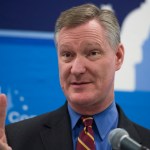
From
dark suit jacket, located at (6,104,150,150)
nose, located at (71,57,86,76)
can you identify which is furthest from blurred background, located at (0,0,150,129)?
nose, located at (71,57,86,76)

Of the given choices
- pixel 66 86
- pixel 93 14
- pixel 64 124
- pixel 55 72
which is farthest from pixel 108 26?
pixel 55 72

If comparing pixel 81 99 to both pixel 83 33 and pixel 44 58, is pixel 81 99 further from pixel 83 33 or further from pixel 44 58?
pixel 44 58

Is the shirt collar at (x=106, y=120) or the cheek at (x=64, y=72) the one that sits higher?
the cheek at (x=64, y=72)

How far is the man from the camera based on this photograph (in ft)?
5.80

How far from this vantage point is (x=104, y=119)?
1844 mm

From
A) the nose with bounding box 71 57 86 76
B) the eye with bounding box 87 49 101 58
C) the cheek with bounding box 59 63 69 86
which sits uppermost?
the eye with bounding box 87 49 101 58

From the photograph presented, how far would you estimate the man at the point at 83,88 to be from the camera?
1.77 m

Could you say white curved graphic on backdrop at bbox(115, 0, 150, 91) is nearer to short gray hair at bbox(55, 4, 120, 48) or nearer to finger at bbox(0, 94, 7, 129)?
short gray hair at bbox(55, 4, 120, 48)

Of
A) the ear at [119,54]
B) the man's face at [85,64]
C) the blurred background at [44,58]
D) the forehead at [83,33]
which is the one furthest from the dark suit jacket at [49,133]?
the blurred background at [44,58]

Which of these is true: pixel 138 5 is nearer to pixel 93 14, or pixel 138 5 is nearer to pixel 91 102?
pixel 93 14

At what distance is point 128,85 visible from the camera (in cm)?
275

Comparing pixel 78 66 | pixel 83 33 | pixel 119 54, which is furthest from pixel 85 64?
pixel 119 54

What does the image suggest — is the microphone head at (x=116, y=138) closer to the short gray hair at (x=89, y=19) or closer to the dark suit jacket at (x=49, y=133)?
the dark suit jacket at (x=49, y=133)

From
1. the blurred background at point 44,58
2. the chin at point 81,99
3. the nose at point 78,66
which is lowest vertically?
the blurred background at point 44,58
